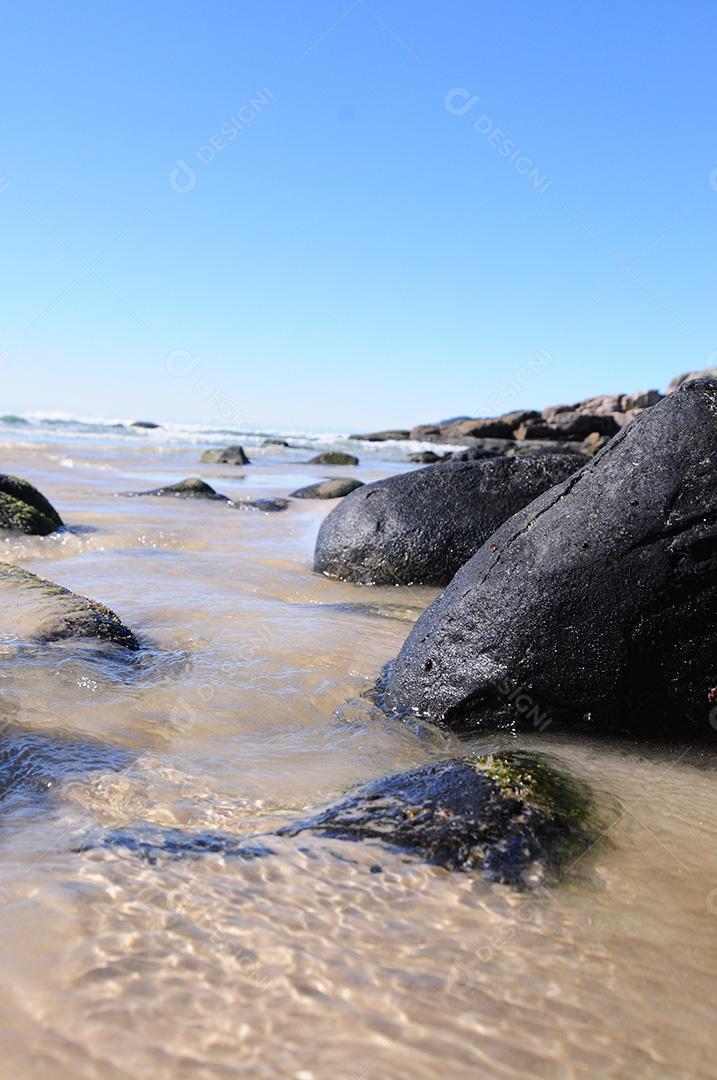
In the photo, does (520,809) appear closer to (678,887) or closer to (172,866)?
(678,887)

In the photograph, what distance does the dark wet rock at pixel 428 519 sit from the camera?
6.94 m

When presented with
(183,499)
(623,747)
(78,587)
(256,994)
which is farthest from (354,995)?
(183,499)

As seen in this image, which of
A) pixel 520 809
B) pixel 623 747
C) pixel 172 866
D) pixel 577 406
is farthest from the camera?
pixel 577 406

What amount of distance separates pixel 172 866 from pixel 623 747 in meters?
1.89

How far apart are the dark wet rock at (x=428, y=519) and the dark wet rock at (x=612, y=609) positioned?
2.97 m

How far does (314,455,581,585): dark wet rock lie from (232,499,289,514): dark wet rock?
3984 millimetres

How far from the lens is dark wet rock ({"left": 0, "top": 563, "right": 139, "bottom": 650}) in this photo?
4277mm

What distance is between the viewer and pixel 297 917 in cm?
212

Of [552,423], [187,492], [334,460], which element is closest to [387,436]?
[552,423]

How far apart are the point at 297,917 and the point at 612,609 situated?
1945 mm

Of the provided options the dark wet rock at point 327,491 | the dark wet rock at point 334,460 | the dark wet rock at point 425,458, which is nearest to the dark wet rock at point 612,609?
the dark wet rock at point 327,491

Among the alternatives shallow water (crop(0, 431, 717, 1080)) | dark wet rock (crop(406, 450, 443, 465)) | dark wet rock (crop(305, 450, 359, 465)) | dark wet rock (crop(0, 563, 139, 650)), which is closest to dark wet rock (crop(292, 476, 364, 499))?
dark wet rock (crop(0, 563, 139, 650))

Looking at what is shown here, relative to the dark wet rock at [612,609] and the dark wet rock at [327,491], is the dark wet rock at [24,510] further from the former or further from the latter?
the dark wet rock at [612,609]

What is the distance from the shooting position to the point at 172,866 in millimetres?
2285
